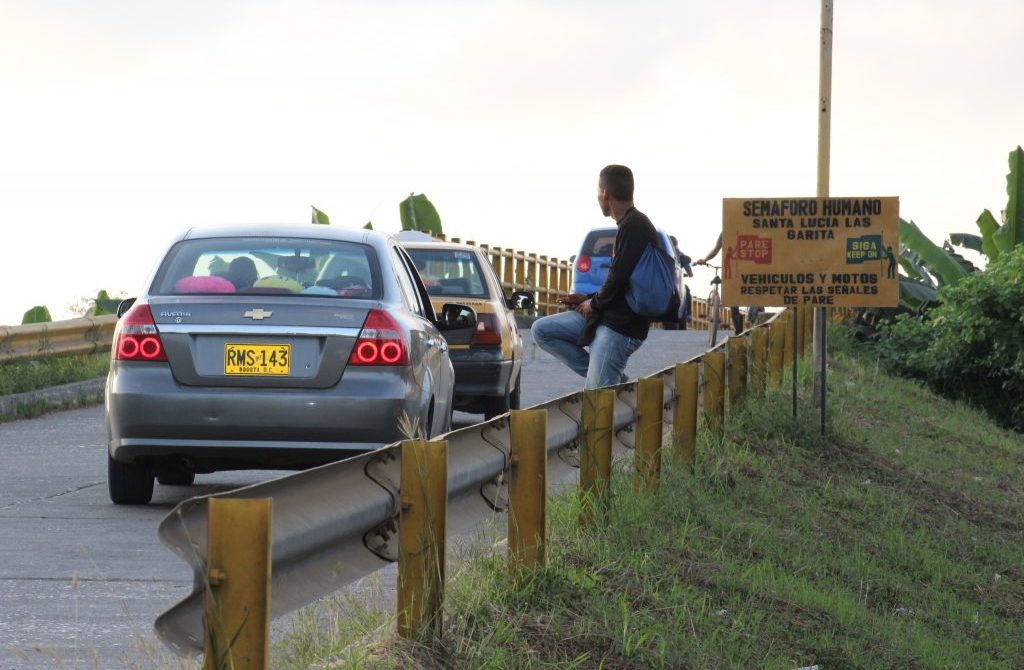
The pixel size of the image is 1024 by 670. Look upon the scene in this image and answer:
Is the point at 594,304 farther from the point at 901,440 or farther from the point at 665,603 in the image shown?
the point at 901,440

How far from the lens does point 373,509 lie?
15.1 ft

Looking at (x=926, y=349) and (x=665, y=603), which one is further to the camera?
(x=926, y=349)

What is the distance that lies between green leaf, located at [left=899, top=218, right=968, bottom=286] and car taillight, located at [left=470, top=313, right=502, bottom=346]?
54.6ft

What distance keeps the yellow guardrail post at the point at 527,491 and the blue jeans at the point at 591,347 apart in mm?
4199

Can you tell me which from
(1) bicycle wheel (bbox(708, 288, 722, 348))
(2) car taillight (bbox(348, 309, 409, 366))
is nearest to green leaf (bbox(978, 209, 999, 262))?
(1) bicycle wheel (bbox(708, 288, 722, 348))

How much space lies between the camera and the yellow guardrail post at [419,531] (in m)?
4.71

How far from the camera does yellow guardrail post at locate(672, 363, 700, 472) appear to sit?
9711 mm

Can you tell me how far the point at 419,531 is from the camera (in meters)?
4.73

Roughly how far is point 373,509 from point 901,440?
12912 millimetres

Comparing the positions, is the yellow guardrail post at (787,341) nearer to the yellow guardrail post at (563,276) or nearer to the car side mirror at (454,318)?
the car side mirror at (454,318)

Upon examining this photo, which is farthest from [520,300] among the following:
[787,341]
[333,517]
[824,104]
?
[333,517]

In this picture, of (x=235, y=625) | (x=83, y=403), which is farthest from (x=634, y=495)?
(x=83, y=403)

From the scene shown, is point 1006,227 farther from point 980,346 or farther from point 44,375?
point 44,375

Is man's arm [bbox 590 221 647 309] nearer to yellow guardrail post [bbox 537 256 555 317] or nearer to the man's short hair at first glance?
the man's short hair
